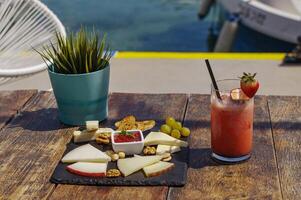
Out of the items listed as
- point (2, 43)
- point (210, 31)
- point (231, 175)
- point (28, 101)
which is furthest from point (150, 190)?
point (210, 31)

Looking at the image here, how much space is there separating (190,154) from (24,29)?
1.74 m

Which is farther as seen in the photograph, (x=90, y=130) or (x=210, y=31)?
(x=210, y=31)

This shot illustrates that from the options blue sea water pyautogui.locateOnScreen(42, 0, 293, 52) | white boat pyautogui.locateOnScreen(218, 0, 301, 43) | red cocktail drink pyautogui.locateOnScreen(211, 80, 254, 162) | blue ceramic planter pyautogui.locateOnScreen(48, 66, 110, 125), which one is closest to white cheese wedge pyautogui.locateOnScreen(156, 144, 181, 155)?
red cocktail drink pyautogui.locateOnScreen(211, 80, 254, 162)

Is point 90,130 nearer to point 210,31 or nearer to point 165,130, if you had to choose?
point 165,130

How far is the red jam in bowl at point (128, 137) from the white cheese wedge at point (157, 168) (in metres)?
0.13

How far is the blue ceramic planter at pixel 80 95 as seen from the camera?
193 cm

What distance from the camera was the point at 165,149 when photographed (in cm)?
174

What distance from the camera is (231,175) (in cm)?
161

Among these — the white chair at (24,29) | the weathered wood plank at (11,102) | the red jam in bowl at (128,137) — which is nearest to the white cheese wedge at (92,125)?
the red jam in bowl at (128,137)

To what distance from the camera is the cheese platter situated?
1589mm

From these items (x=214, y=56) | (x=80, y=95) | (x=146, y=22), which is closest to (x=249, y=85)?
(x=80, y=95)

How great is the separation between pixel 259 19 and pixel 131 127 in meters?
6.28

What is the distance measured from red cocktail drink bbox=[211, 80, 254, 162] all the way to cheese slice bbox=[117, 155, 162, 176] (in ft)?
0.57

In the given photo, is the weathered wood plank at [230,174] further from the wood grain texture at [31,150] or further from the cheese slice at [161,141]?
the wood grain texture at [31,150]
